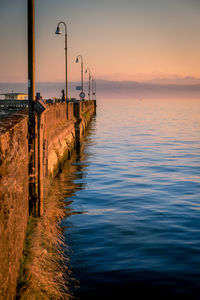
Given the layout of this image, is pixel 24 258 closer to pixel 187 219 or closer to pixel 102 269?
pixel 102 269

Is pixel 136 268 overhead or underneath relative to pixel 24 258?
underneath

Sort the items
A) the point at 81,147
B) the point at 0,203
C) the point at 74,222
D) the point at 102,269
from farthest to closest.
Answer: the point at 81,147 < the point at 74,222 < the point at 102,269 < the point at 0,203

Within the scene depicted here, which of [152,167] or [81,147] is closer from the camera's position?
[152,167]

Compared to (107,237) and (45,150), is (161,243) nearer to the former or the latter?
(107,237)

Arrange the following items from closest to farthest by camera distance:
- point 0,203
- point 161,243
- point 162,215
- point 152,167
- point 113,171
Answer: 1. point 0,203
2. point 161,243
3. point 162,215
4. point 113,171
5. point 152,167

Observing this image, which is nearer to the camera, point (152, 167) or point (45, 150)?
point (45, 150)

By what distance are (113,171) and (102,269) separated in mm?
12783

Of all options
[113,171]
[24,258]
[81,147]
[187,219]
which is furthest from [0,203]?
[81,147]

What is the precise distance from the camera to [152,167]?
71.5ft

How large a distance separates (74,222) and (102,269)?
3473mm

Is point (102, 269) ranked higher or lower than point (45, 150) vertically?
lower

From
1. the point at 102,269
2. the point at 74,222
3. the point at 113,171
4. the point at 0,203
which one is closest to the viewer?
the point at 0,203

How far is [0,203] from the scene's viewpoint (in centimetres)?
439

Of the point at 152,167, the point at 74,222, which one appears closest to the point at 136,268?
the point at 74,222
